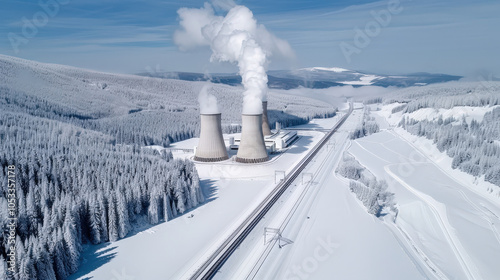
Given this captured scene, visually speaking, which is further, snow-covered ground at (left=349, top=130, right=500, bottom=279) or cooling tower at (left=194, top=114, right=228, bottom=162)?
cooling tower at (left=194, top=114, right=228, bottom=162)

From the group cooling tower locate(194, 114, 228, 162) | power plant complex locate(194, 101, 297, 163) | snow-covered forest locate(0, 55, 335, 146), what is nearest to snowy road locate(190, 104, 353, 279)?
power plant complex locate(194, 101, 297, 163)

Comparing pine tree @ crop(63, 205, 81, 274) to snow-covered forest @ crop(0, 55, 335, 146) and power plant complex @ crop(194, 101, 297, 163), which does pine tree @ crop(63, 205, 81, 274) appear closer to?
power plant complex @ crop(194, 101, 297, 163)

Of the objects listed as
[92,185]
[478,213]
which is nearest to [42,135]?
[92,185]

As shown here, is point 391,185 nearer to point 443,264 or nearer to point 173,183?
point 443,264

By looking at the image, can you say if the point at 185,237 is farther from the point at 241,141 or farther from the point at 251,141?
the point at 241,141

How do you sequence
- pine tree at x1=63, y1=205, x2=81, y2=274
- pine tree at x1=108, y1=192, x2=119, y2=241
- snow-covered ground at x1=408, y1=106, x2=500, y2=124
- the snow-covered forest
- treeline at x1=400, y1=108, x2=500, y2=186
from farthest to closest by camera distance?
1. the snow-covered forest
2. snow-covered ground at x1=408, y1=106, x2=500, y2=124
3. treeline at x1=400, y1=108, x2=500, y2=186
4. pine tree at x1=108, y1=192, x2=119, y2=241
5. pine tree at x1=63, y1=205, x2=81, y2=274
